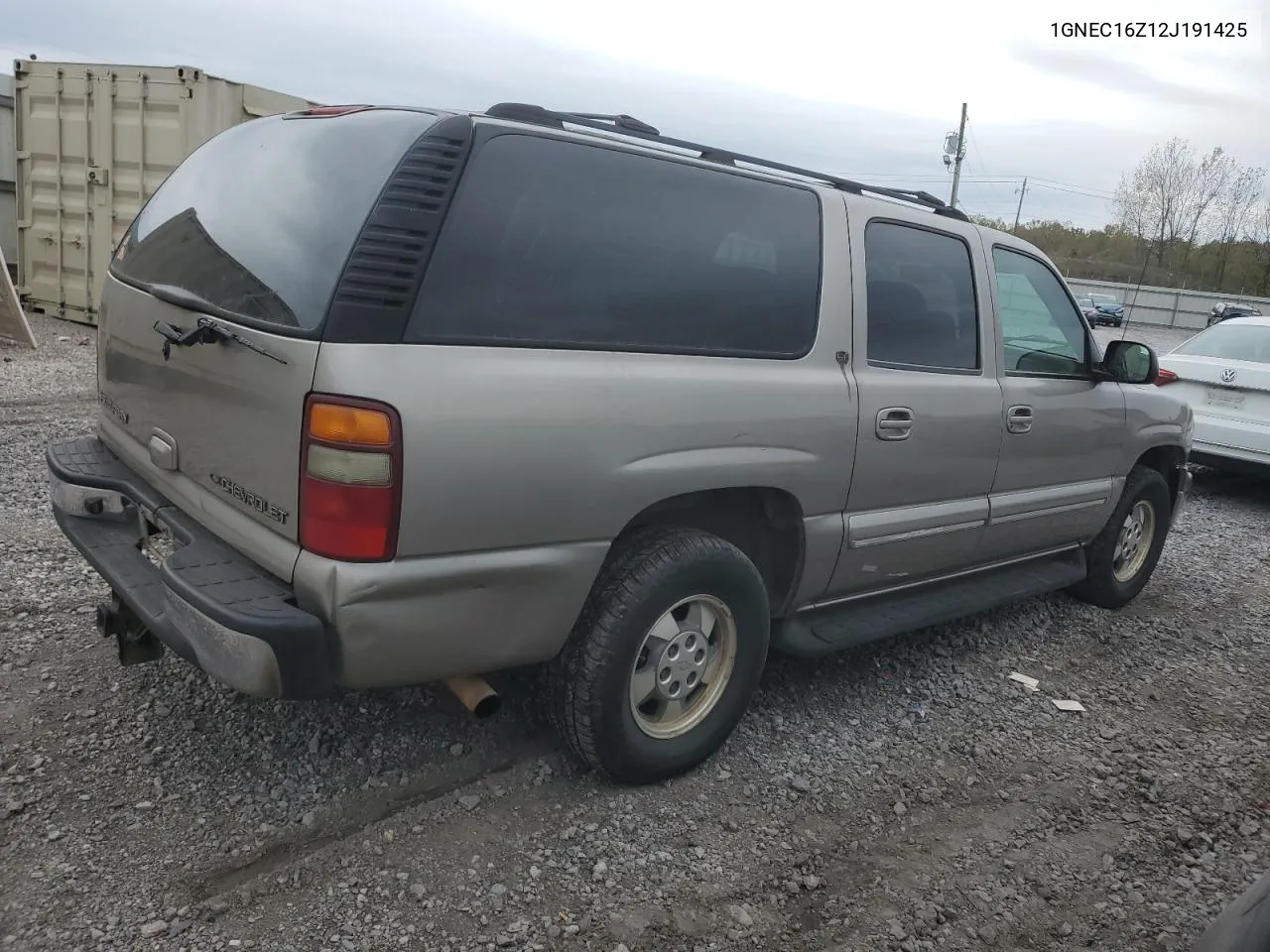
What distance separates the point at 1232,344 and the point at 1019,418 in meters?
5.59

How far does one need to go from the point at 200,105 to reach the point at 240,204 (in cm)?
803

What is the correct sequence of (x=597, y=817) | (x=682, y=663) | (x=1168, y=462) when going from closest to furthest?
(x=597, y=817) → (x=682, y=663) → (x=1168, y=462)

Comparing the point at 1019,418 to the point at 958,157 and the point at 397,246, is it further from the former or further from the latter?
the point at 958,157

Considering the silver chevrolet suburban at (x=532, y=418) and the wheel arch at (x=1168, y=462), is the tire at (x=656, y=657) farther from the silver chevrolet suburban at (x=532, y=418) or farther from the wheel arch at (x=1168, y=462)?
the wheel arch at (x=1168, y=462)

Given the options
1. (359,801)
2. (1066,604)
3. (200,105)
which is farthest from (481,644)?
(200,105)

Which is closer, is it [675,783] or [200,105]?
[675,783]

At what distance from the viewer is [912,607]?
3988mm

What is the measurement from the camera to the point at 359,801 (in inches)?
117

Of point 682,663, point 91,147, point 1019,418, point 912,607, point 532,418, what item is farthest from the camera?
point 91,147

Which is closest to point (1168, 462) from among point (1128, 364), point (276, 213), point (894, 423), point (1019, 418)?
point (1128, 364)

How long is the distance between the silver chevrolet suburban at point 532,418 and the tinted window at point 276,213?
0.01 metres

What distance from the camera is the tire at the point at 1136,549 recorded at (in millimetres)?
5152

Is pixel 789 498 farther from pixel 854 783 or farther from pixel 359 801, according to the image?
pixel 359 801

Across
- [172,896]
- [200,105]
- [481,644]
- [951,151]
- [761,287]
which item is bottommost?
[172,896]
